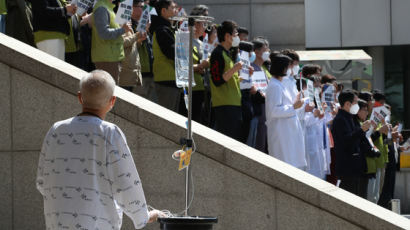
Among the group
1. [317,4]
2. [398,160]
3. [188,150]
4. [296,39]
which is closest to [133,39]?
[188,150]

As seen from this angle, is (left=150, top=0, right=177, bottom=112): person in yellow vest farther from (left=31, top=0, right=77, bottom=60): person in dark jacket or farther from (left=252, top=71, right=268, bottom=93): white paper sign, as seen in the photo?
(left=252, top=71, right=268, bottom=93): white paper sign

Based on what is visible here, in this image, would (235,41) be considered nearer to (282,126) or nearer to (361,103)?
(282,126)

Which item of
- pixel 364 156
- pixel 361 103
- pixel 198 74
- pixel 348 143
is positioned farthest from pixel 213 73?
pixel 361 103

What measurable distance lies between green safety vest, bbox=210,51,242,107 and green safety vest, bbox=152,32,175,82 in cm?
51

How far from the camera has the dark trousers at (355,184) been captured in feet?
43.4

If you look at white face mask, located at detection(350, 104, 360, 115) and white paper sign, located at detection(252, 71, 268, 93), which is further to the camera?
white face mask, located at detection(350, 104, 360, 115)

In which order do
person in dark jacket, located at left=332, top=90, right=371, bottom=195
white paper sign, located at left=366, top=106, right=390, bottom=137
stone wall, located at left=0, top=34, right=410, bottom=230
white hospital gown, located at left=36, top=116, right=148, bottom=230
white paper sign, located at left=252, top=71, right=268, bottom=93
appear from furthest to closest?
white paper sign, located at left=366, top=106, right=390, bottom=137 → person in dark jacket, located at left=332, top=90, right=371, bottom=195 → white paper sign, located at left=252, top=71, right=268, bottom=93 → stone wall, located at left=0, top=34, right=410, bottom=230 → white hospital gown, located at left=36, top=116, right=148, bottom=230

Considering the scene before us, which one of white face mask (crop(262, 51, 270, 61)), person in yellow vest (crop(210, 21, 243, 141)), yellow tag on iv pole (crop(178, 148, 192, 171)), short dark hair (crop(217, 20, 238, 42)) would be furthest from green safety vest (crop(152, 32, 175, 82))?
yellow tag on iv pole (crop(178, 148, 192, 171))

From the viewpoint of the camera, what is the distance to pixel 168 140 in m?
8.73

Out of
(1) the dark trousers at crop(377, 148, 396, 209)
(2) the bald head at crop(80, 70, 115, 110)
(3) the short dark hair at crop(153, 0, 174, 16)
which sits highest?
(3) the short dark hair at crop(153, 0, 174, 16)

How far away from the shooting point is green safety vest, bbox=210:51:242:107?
11.0m

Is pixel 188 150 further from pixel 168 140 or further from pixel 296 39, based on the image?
pixel 296 39

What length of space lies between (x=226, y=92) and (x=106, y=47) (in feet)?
5.01

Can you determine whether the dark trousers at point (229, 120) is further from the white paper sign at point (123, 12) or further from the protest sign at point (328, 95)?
the protest sign at point (328, 95)
